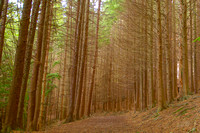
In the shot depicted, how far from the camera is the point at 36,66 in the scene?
27.1ft

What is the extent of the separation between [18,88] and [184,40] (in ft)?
30.4

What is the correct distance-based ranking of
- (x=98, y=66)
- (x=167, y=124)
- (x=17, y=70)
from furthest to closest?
(x=98, y=66) < (x=167, y=124) < (x=17, y=70)

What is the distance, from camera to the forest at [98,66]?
6.29 metres

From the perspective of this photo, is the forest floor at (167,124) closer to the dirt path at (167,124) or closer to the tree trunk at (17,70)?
the dirt path at (167,124)

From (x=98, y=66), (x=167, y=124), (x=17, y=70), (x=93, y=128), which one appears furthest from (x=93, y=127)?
(x=98, y=66)

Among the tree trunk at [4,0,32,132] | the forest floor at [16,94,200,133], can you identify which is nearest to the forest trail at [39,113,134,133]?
the forest floor at [16,94,200,133]

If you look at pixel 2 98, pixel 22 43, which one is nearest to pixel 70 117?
pixel 2 98

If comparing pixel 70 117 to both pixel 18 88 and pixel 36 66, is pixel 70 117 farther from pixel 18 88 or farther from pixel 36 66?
pixel 18 88

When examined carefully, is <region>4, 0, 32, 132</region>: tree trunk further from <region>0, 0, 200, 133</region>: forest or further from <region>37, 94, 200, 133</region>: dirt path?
<region>37, 94, 200, 133</region>: dirt path

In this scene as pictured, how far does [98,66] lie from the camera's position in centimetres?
1928

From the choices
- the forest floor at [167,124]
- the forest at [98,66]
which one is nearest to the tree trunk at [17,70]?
the forest at [98,66]

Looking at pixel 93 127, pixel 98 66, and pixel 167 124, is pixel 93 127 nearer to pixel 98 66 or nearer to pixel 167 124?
pixel 167 124

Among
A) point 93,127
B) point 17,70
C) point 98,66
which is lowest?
point 93,127

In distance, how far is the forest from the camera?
6.29 meters
